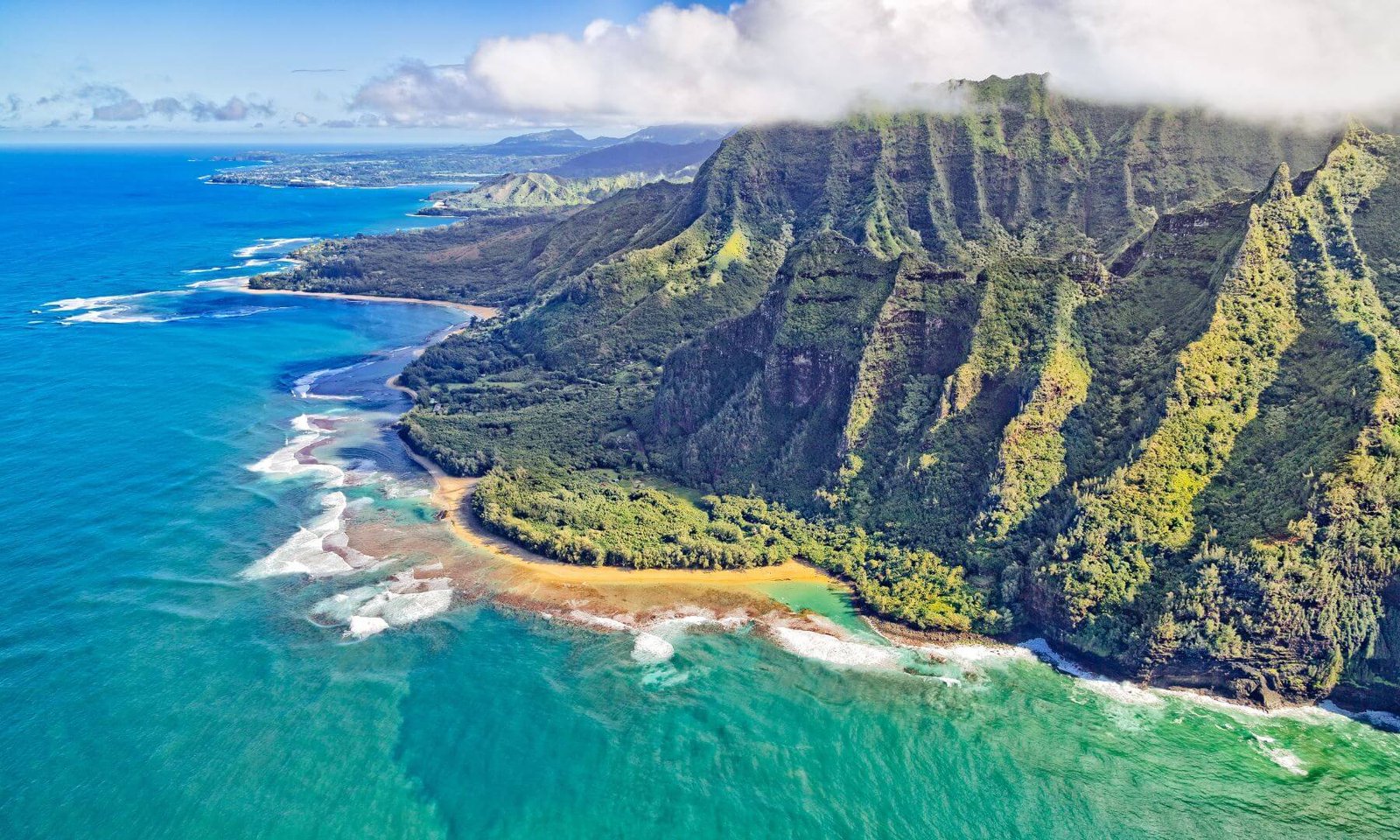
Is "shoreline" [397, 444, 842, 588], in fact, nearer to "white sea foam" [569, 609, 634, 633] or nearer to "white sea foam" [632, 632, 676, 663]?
"white sea foam" [569, 609, 634, 633]

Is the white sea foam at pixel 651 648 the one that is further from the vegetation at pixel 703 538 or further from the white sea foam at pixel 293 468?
the white sea foam at pixel 293 468

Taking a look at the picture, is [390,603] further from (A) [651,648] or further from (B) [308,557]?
(A) [651,648]

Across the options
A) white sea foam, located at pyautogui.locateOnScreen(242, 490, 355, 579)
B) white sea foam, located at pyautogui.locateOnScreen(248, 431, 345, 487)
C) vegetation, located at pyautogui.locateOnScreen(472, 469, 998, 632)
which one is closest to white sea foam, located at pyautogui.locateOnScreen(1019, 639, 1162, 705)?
vegetation, located at pyautogui.locateOnScreen(472, 469, 998, 632)

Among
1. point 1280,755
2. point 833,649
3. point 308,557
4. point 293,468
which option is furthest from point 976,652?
point 293,468

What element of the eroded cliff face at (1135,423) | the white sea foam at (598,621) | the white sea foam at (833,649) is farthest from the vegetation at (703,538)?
the white sea foam at (598,621)

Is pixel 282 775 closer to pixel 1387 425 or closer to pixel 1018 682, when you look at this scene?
pixel 1018 682

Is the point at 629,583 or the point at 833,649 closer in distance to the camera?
the point at 833,649
